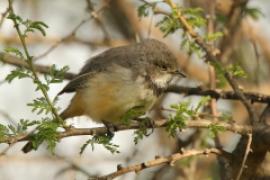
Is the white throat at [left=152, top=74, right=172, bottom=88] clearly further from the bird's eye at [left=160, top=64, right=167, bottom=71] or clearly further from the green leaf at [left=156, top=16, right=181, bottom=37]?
the green leaf at [left=156, top=16, right=181, bottom=37]

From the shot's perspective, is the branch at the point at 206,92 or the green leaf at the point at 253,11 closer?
the branch at the point at 206,92

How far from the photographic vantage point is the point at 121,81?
5371 mm

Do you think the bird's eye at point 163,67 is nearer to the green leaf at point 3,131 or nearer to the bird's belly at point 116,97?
the bird's belly at point 116,97

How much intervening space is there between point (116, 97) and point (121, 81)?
0.49 feet

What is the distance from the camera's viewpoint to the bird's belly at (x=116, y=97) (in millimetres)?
5285

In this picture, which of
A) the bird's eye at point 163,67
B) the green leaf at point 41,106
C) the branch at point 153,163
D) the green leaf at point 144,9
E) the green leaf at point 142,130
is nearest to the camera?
the branch at point 153,163

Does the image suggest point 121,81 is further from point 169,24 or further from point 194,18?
point 194,18

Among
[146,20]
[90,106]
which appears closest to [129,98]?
[90,106]

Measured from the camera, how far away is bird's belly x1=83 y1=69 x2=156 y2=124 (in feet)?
17.3

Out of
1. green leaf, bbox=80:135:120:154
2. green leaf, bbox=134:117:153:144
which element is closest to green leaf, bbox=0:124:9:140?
green leaf, bbox=80:135:120:154

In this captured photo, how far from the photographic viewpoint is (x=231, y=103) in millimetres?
7898

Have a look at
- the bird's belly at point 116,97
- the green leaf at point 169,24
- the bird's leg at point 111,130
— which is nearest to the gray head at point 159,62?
the bird's belly at point 116,97

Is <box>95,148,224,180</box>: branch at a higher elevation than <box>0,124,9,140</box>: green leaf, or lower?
lower

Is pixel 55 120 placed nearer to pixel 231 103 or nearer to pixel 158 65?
pixel 158 65
